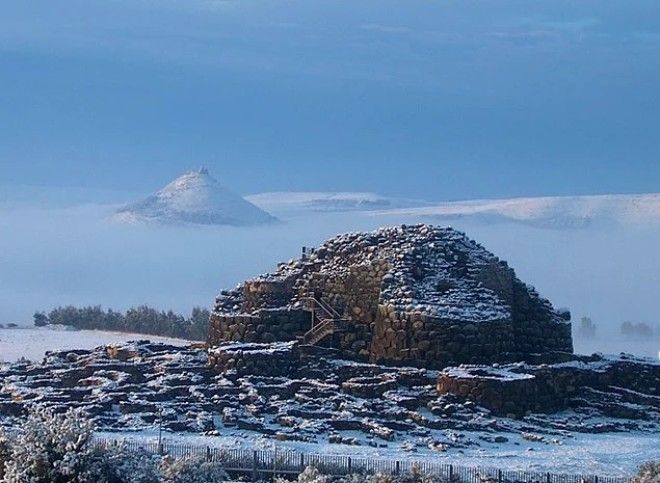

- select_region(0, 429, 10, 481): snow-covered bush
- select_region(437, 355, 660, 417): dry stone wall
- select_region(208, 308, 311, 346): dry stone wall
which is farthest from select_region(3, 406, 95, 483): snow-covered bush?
select_region(208, 308, 311, 346): dry stone wall

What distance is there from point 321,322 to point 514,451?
554 inches

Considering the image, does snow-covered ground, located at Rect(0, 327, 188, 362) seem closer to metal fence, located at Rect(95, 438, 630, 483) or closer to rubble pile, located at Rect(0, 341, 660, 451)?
rubble pile, located at Rect(0, 341, 660, 451)

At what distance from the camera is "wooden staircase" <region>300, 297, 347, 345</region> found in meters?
40.3

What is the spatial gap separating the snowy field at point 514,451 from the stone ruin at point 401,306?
8.36 meters

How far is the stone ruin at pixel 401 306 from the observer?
123ft

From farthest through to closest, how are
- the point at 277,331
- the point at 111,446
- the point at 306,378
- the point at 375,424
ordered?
the point at 277,331
the point at 306,378
the point at 375,424
the point at 111,446

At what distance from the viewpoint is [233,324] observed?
42.5m

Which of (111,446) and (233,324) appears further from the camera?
(233,324)

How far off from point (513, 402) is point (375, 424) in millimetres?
4754

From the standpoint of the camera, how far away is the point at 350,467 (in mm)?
24641

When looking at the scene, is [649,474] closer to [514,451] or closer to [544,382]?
A: [514,451]

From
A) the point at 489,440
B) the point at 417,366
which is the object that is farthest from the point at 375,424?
the point at 417,366

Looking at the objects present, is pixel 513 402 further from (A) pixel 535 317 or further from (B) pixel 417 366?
(A) pixel 535 317

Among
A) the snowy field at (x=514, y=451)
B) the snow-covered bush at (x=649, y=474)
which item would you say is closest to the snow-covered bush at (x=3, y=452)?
the snowy field at (x=514, y=451)
